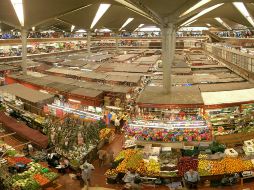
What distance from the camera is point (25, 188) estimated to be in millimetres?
10250

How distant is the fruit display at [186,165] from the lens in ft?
38.0

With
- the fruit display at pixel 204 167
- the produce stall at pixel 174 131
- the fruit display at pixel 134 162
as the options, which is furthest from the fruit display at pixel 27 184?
the fruit display at pixel 204 167

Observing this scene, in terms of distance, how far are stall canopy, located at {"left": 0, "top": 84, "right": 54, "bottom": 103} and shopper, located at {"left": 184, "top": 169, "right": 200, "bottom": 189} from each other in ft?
35.9

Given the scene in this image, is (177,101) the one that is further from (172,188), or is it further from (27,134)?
(27,134)

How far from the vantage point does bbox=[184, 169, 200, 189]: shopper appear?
11.1 meters

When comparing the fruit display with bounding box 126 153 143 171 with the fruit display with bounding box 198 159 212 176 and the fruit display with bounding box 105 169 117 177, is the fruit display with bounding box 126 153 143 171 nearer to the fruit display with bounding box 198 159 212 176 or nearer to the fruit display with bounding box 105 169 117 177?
the fruit display with bounding box 105 169 117 177

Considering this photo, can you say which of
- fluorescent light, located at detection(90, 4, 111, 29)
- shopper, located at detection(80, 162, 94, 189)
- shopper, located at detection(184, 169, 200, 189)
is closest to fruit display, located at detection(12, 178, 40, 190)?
shopper, located at detection(80, 162, 94, 189)

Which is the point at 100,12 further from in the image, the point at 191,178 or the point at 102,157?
the point at 191,178

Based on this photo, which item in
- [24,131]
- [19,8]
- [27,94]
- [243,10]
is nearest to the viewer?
[24,131]

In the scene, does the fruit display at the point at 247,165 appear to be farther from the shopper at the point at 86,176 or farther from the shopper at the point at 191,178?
the shopper at the point at 86,176

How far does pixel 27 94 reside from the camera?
19.9 metres

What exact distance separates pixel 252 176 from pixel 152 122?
16.8 ft

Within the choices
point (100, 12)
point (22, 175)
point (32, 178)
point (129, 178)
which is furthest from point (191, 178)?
point (100, 12)

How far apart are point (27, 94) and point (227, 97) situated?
1288cm
